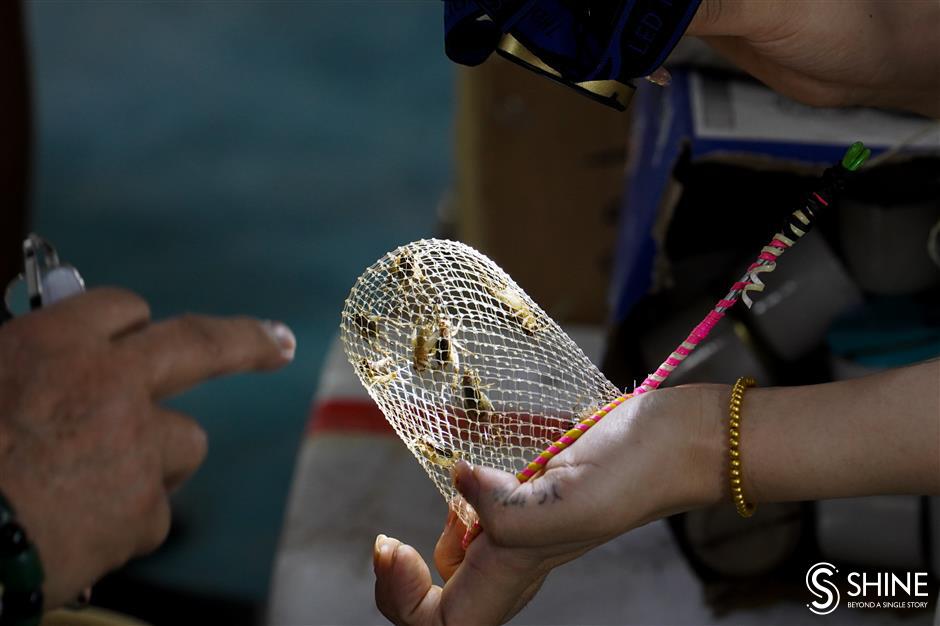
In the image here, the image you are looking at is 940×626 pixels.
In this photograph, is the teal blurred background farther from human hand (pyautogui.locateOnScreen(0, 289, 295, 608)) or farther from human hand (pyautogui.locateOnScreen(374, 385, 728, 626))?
human hand (pyautogui.locateOnScreen(0, 289, 295, 608))

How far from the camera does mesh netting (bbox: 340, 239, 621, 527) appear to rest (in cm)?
92

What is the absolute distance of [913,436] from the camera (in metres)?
0.81

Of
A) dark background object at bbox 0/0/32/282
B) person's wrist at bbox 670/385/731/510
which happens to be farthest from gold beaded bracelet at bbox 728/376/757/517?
dark background object at bbox 0/0/32/282

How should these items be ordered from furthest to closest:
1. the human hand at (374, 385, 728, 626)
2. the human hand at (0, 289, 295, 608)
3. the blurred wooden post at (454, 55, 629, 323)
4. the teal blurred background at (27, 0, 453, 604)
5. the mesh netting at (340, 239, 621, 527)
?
the teal blurred background at (27, 0, 453, 604), the blurred wooden post at (454, 55, 629, 323), the mesh netting at (340, 239, 621, 527), the human hand at (374, 385, 728, 626), the human hand at (0, 289, 295, 608)

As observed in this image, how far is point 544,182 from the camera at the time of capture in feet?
6.27

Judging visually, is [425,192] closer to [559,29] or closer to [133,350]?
[559,29]

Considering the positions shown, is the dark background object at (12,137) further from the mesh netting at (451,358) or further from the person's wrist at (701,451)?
the person's wrist at (701,451)

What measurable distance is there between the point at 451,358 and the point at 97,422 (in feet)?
1.02

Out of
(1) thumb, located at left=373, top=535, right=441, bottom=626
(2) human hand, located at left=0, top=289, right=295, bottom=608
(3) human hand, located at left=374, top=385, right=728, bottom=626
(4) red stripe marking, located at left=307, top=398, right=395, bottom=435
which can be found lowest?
(4) red stripe marking, located at left=307, top=398, right=395, bottom=435

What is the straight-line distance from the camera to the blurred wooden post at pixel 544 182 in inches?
72.2

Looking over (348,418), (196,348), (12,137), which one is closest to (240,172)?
(12,137)

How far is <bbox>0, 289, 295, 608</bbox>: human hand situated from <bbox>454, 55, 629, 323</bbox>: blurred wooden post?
1.14 metres

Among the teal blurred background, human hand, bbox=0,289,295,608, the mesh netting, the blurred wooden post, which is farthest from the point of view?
the teal blurred background

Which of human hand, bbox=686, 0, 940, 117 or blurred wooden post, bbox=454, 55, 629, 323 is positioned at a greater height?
human hand, bbox=686, 0, 940, 117
